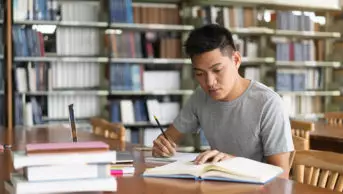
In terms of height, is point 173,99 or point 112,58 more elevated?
point 112,58

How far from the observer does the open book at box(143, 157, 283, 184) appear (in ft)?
4.17

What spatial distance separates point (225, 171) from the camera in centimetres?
129

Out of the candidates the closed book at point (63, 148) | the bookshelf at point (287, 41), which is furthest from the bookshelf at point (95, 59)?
the closed book at point (63, 148)

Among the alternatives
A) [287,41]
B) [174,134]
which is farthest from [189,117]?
[287,41]

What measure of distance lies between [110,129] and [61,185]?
66.9 inches

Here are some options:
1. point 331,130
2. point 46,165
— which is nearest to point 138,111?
point 331,130

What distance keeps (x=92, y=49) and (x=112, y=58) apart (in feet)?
A: 0.63

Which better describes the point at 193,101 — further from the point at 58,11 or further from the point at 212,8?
the point at 212,8

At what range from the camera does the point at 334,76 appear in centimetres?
557

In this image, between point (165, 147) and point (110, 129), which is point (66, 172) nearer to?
point (165, 147)

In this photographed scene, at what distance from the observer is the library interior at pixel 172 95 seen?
50.1 inches

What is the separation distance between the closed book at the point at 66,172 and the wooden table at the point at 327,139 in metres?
2.05

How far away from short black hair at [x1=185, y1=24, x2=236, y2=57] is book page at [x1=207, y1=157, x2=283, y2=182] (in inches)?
17.0

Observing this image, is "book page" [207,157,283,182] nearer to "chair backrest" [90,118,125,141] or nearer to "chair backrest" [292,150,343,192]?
"chair backrest" [292,150,343,192]
